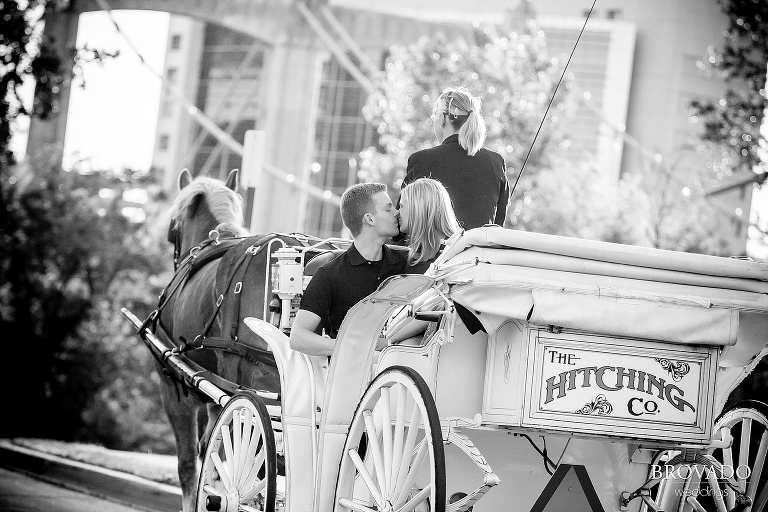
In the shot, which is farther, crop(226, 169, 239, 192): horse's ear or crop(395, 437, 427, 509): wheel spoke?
crop(226, 169, 239, 192): horse's ear

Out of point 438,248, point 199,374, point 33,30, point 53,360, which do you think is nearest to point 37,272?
point 53,360


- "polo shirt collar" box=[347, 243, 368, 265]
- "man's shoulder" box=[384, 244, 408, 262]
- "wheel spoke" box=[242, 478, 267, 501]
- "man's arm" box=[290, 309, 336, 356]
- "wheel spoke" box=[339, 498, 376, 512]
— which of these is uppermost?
"man's shoulder" box=[384, 244, 408, 262]

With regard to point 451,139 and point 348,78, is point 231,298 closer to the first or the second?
point 451,139

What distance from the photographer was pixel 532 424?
365 cm

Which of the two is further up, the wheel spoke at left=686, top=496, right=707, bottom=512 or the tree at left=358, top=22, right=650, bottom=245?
the tree at left=358, top=22, right=650, bottom=245

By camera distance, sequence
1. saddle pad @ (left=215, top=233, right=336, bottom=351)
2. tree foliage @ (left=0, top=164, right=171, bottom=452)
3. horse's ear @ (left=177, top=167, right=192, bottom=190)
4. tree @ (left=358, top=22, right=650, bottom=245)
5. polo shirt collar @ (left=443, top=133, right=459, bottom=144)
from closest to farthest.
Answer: polo shirt collar @ (left=443, top=133, right=459, bottom=144)
saddle pad @ (left=215, top=233, right=336, bottom=351)
horse's ear @ (left=177, top=167, right=192, bottom=190)
tree foliage @ (left=0, top=164, right=171, bottom=452)
tree @ (left=358, top=22, right=650, bottom=245)

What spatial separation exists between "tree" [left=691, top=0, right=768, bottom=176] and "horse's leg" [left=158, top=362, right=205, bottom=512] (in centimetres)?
751

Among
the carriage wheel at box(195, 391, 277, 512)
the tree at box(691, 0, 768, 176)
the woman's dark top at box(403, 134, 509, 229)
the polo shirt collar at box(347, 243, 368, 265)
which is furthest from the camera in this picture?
the tree at box(691, 0, 768, 176)

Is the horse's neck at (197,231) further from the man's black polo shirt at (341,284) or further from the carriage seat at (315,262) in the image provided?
the man's black polo shirt at (341,284)

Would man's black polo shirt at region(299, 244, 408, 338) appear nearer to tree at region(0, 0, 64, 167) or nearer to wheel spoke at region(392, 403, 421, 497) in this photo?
wheel spoke at region(392, 403, 421, 497)

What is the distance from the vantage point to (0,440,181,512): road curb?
8.37 m

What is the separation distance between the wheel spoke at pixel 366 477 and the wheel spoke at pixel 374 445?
0.04 meters

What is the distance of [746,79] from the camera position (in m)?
12.3

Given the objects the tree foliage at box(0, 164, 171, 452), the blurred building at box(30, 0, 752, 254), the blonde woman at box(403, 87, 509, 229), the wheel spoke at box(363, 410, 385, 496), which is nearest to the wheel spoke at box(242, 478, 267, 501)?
the wheel spoke at box(363, 410, 385, 496)
